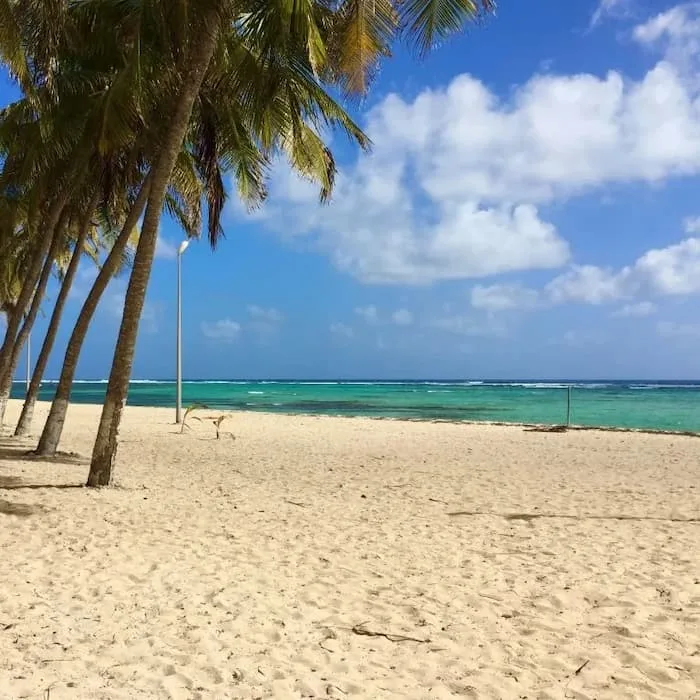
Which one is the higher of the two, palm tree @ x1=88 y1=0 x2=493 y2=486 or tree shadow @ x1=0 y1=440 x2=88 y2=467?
palm tree @ x1=88 y1=0 x2=493 y2=486

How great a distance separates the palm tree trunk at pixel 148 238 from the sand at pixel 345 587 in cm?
120

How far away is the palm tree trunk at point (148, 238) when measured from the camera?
27.6ft

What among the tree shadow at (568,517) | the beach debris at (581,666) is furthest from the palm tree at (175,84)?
the beach debris at (581,666)

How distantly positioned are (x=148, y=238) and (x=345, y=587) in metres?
5.18

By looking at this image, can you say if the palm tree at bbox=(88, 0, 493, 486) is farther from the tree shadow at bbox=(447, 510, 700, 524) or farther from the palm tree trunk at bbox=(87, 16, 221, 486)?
the tree shadow at bbox=(447, 510, 700, 524)

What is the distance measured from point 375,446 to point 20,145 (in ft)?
32.1

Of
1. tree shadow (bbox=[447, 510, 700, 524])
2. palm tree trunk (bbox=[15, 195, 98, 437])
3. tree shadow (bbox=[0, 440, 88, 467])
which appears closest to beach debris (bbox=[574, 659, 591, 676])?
tree shadow (bbox=[447, 510, 700, 524])

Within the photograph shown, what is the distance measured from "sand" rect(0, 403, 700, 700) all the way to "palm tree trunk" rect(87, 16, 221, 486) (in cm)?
120

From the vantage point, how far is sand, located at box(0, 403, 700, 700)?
11.9ft

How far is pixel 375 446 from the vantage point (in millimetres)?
16641

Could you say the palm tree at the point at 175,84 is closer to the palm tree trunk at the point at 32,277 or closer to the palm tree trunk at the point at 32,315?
the palm tree trunk at the point at 32,277

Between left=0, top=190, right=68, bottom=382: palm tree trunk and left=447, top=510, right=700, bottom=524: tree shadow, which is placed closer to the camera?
left=447, top=510, right=700, bottom=524: tree shadow

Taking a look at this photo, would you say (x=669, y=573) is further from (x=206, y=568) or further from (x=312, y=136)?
(x=312, y=136)

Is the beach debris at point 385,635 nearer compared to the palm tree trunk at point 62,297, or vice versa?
the beach debris at point 385,635
